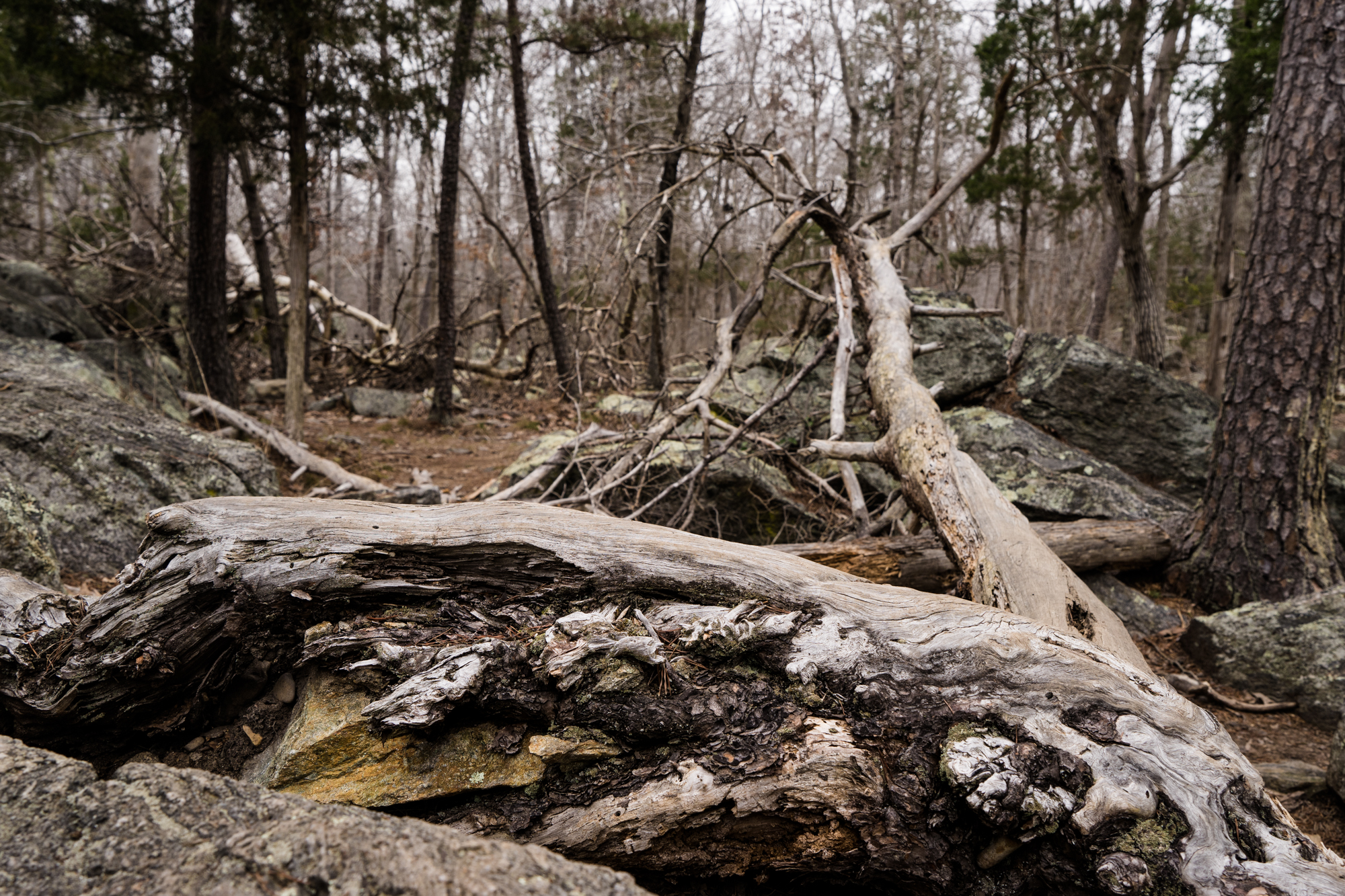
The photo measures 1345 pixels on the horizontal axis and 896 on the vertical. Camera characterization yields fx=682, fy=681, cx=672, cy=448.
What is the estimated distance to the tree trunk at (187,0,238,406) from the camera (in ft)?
21.4

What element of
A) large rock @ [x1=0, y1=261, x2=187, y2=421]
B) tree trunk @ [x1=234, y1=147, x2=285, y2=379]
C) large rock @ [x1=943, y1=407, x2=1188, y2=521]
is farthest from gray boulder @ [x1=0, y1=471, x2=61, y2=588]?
tree trunk @ [x1=234, y1=147, x2=285, y2=379]

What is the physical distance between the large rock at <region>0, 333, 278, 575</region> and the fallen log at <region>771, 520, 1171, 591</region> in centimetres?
345

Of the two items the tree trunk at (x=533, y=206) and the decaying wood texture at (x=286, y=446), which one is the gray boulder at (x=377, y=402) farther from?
the decaying wood texture at (x=286, y=446)

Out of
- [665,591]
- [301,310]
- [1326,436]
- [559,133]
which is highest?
[559,133]

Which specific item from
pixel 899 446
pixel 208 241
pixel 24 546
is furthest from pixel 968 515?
pixel 208 241


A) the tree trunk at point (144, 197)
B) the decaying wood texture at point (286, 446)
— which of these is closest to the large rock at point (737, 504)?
the decaying wood texture at point (286, 446)

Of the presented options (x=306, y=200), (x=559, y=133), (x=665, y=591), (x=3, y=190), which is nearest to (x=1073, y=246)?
(x=559, y=133)

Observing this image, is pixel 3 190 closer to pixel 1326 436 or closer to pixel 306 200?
pixel 306 200

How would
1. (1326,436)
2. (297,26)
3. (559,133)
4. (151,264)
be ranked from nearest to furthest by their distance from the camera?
(1326,436)
(297,26)
(151,264)
(559,133)

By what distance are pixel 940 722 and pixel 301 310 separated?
7.07 m

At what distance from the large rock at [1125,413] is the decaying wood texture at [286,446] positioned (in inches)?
223

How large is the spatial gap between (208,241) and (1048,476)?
831 centimetres

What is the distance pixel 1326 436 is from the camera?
386cm

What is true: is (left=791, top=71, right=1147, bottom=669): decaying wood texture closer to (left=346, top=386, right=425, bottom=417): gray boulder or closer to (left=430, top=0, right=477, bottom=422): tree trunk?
(left=430, top=0, right=477, bottom=422): tree trunk
